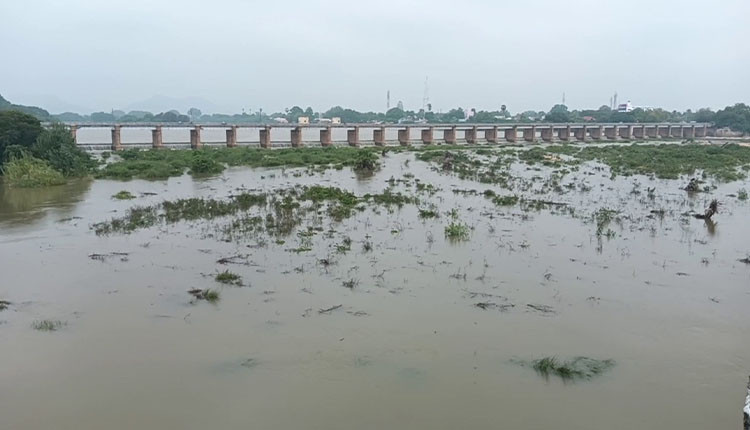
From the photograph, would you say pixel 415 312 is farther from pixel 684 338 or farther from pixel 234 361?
pixel 684 338

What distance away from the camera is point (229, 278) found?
32.2 ft

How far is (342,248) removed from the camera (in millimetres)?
11977

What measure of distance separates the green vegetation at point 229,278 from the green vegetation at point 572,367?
533 cm

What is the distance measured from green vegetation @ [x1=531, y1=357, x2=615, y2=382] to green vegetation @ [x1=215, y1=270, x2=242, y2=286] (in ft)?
17.5

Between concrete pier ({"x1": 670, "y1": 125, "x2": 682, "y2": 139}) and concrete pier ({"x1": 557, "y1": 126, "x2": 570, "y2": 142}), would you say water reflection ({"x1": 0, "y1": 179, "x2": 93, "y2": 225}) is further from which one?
concrete pier ({"x1": 670, "y1": 125, "x2": 682, "y2": 139})

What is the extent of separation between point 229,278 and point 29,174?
1750 cm

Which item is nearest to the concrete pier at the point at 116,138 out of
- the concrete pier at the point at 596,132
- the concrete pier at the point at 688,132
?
the concrete pier at the point at 596,132

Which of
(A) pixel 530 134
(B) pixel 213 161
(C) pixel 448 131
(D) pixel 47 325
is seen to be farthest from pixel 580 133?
(D) pixel 47 325

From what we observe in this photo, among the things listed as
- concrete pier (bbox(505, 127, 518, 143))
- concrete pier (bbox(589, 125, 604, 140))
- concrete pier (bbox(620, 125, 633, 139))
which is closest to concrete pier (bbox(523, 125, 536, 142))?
A: concrete pier (bbox(505, 127, 518, 143))

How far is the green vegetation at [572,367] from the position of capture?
6524 millimetres

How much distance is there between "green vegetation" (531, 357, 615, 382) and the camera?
21.4 feet

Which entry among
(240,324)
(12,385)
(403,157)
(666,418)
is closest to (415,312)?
(240,324)

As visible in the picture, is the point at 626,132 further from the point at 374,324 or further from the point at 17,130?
the point at 374,324

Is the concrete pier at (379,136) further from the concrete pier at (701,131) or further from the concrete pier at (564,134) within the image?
the concrete pier at (701,131)
